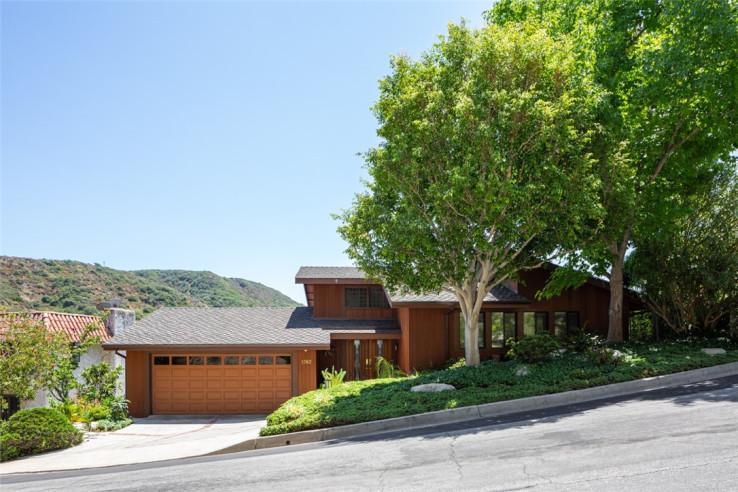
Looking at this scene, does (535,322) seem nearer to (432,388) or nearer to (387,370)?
(387,370)

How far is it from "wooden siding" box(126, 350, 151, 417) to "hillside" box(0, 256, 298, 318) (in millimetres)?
19595

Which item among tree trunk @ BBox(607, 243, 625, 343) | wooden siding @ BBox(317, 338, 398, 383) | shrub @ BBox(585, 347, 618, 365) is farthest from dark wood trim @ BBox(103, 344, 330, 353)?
tree trunk @ BBox(607, 243, 625, 343)

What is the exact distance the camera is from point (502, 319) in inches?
856

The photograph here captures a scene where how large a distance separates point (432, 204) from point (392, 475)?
918 cm

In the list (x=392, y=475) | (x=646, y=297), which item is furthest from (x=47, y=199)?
(x=646, y=297)

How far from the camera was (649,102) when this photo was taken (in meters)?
17.5

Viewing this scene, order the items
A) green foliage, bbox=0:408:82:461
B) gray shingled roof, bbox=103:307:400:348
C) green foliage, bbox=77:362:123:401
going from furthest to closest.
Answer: gray shingled roof, bbox=103:307:400:348 → green foliage, bbox=77:362:123:401 → green foliage, bbox=0:408:82:461

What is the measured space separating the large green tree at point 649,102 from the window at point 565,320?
2.81 m

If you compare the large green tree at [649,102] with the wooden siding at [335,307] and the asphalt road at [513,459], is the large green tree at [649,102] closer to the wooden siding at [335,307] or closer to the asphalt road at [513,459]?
the asphalt road at [513,459]

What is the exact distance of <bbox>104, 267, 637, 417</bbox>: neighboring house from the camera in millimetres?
19594

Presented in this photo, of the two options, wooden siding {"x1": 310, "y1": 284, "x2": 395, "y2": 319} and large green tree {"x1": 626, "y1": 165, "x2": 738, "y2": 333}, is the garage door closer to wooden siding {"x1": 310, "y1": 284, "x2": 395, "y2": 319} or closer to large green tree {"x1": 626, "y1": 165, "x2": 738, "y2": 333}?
wooden siding {"x1": 310, "y1": 284, "x2": 395, "y2": 319}

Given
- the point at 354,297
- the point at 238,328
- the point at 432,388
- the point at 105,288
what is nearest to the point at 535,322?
the point at 354,297

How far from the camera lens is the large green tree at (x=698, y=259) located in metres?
18.3

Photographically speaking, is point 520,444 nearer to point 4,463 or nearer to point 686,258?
point 4,463
